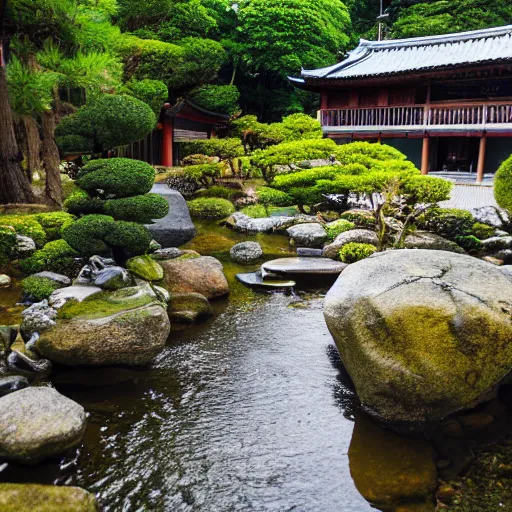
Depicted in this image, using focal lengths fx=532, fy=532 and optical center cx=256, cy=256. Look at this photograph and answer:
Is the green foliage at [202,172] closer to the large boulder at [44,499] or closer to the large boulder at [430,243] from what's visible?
the large boulder at [430,243]

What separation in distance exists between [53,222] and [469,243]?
10480mm

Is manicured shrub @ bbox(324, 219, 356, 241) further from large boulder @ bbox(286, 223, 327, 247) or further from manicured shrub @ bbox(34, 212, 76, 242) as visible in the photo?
manicured shrub @ bbox(34, 212, 76, 242)

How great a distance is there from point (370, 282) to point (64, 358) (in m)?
4.16

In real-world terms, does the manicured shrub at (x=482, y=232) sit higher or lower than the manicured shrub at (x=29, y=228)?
lower

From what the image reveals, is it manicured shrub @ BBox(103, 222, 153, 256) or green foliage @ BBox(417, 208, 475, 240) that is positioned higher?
manicured shrub @ BBox(103, 222, 153, 256)

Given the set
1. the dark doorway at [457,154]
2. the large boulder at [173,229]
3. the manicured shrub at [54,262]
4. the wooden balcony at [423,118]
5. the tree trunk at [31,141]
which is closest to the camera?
the manicured shrub at [54,262]

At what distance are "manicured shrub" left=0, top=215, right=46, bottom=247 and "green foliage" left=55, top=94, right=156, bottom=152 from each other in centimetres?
260

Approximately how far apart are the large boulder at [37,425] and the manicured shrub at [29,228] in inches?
257

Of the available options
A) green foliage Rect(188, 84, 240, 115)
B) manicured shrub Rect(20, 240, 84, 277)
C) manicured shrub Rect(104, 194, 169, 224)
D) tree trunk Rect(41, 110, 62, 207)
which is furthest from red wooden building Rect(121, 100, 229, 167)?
manicured shrub Rect(104, 194, 169, 224)

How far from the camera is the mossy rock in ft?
31.5

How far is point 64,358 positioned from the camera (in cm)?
714

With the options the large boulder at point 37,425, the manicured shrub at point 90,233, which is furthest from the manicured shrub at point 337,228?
the large boulder at point 37,425

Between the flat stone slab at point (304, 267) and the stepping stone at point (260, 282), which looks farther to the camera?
the flat stone slab at point (304, 267)

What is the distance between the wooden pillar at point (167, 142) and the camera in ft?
Result: 93.0
